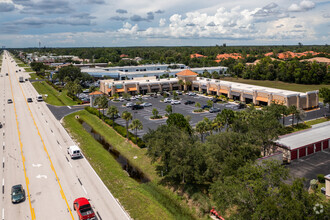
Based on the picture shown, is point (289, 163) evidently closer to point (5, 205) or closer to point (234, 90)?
point (5, 205)

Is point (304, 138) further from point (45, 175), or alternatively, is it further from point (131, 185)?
point (45, 175)

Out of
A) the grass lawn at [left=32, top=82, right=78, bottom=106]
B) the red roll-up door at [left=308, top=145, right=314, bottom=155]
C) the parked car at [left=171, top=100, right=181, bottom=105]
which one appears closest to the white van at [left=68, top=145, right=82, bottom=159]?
the red roll-up door at [left=308, top=145, right=314, bottom=155]

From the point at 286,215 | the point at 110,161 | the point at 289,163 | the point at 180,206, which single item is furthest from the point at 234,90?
the point at 286,215

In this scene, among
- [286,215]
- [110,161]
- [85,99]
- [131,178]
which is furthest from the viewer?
[85,99]

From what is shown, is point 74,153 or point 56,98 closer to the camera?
point 74,153

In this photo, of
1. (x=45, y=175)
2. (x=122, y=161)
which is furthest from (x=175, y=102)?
(x=45, y=175)

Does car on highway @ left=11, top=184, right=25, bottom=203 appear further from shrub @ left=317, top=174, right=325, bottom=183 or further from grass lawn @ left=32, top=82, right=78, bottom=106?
grass lawn @ left=32, top=82, right=78, bottom=106
